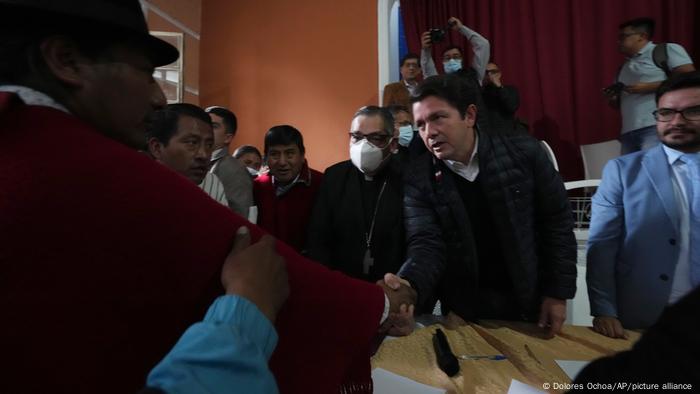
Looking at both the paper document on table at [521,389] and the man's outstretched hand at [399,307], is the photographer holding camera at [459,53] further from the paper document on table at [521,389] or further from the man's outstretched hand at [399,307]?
the paper document on table at [521,389]

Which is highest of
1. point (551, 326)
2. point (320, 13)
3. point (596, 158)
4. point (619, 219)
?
point (320, 13)

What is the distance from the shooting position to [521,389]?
76 cm

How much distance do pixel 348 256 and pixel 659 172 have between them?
121cm

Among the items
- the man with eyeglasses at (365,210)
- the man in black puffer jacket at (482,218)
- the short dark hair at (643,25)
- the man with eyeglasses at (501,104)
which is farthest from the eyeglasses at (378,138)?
the short dark hair at (643,25)

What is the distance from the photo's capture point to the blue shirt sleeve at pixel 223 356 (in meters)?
0.40

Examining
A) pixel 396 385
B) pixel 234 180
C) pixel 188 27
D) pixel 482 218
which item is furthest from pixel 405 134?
pixel 188 27

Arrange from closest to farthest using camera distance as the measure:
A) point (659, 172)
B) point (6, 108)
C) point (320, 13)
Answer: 1. point (6, 108)
2. point (659, 172)
3. point (320, 13)

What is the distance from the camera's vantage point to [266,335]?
1.58 ft

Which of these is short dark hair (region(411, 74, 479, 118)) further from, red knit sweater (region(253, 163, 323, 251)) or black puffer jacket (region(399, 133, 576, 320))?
red knit sweater (region(253, 163, 323, 251))

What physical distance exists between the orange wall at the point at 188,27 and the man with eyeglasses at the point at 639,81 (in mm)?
4523

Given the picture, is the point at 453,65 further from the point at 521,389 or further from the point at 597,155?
the point at 521,389

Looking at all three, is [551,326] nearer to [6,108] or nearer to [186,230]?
[186,230]

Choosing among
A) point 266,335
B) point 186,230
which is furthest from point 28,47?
point 266,335

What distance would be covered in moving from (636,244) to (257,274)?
4.73 ft
